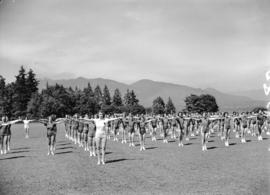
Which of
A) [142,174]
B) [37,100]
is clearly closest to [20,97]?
[37,100]

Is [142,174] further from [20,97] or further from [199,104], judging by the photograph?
[199,104]

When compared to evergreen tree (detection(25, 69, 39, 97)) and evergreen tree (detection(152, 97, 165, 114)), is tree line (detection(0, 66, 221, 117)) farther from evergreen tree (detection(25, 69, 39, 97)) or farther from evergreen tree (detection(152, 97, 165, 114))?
evergreen tree (detection(152, 97, 165, 114))

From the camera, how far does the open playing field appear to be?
10.9 metres

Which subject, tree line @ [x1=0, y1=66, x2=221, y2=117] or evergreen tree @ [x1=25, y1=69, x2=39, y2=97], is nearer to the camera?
tree line @ [x1=0, y1=66, x2=221, y2=117]

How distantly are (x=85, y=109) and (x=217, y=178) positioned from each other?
10336cm

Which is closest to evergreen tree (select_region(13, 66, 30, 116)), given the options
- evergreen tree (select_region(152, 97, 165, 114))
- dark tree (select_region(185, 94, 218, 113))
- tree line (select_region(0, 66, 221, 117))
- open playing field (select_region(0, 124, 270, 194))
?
tree line (select_region(0, 66, 221, 117))

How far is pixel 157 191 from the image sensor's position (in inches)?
414

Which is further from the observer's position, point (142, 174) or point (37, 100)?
point (37, 100)

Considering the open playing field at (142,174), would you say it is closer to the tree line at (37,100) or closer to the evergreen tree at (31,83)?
the tree line at (37,100)

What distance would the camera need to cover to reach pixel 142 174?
13273 millimetres

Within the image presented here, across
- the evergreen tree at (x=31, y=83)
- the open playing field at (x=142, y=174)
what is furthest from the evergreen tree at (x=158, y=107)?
the open playing field at (x=142, y=174)

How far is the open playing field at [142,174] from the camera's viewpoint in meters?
10.9

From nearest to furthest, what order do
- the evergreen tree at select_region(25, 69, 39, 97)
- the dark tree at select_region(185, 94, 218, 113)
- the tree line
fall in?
the tree line
the evergreen tree at select_region(25, 69, 39, 97)
the dark tree at select_region(185, 94, 218, 113)

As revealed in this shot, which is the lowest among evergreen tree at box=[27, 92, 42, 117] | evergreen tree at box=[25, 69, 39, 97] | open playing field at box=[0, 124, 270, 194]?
open playing field at box=[0, 124, 270, 194]
